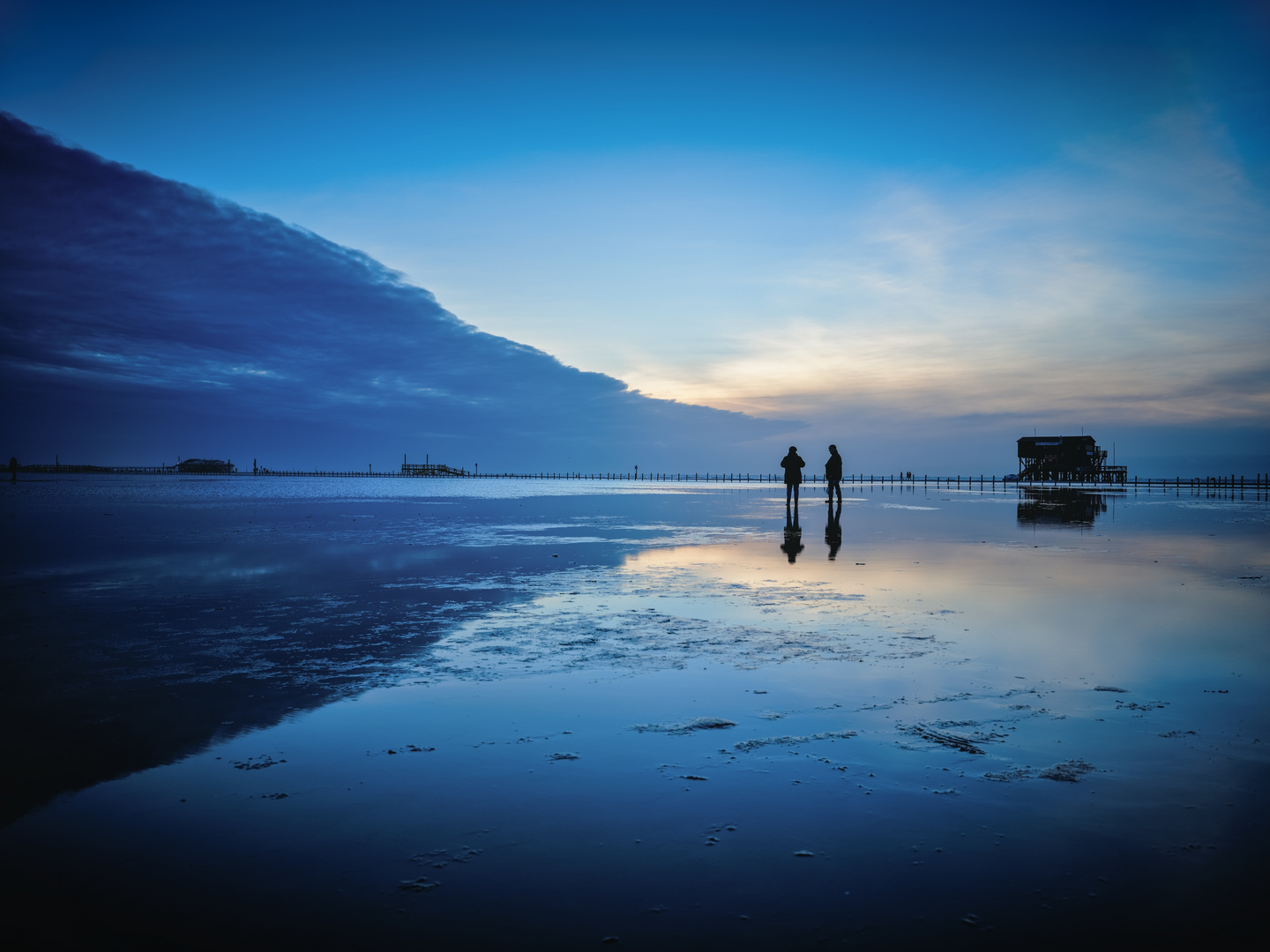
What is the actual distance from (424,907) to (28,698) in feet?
14.6

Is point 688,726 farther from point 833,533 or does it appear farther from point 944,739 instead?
point 833,533

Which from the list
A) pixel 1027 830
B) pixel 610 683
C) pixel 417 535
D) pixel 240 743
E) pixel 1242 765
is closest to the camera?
pixel 1027 830

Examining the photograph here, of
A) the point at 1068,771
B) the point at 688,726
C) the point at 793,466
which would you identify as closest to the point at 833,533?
the point at 793,466

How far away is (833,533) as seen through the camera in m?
19.8

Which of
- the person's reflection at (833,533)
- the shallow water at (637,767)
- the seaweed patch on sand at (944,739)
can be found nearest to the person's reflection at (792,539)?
the person's reflection at (833,533)

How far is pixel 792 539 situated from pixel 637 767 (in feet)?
47.7

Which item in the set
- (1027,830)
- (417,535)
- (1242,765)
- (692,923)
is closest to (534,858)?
(692,923)

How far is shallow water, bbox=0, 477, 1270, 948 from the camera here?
9.32ft

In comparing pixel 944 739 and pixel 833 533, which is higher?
pixel 833 533

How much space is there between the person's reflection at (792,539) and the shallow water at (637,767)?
538 centimetres

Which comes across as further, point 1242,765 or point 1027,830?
point 1242,765

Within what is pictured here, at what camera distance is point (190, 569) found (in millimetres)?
12359

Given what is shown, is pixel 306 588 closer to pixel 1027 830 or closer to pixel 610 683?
pixel 610 683

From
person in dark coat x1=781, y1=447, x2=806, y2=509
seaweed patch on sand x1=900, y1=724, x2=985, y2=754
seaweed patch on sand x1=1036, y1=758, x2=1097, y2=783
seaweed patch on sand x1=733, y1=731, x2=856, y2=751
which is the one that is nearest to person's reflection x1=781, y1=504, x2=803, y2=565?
person in dark coat x1=781, y1=447, x2=806, y2=509
